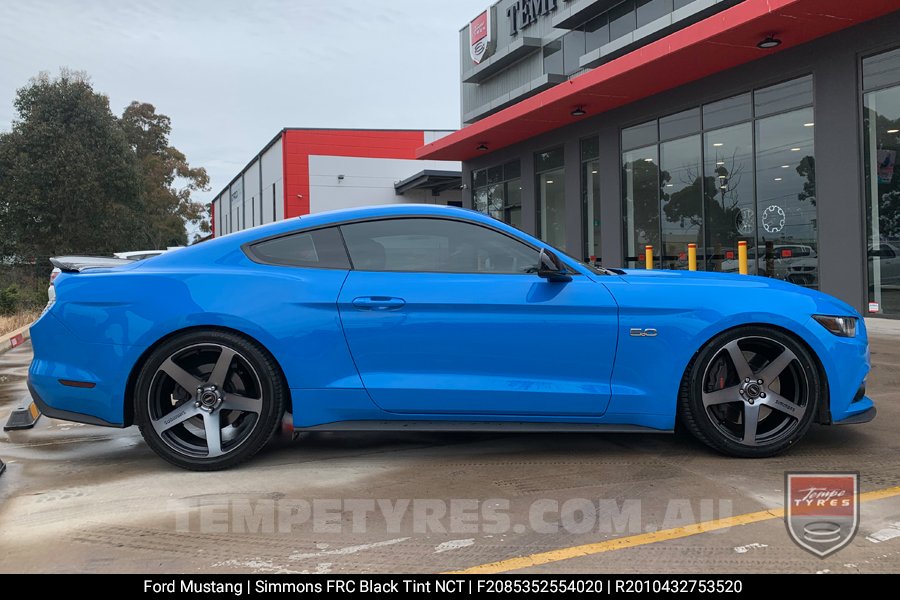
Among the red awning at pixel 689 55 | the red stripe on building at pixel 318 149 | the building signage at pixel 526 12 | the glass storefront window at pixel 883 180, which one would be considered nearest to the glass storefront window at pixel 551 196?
the red awning at pixel 689 55

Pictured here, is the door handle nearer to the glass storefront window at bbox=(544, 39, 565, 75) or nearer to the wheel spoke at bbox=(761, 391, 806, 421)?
the wheel spoke at bbox=(761, 391, 806, 421)

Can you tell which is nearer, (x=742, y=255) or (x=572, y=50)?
(x=742, y=255)

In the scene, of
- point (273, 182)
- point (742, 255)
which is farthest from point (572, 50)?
point (273, 182)

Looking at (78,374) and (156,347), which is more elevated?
(156,347)

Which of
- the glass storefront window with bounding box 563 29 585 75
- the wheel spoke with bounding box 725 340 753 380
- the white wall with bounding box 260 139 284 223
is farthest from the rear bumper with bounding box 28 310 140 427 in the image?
the white wall with bounding box 260 139 284 223

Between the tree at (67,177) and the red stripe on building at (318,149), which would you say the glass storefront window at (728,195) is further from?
the red stripe on building at (318,149)

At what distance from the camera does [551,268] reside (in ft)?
12.3

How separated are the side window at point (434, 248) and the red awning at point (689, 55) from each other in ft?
29.9

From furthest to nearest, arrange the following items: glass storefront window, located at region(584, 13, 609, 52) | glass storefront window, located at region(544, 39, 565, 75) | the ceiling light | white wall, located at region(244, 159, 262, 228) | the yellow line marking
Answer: white wall, located at region(244, 159, 262, 228), glass storefront window, located at region(544, 39, 565, 75), glass storefront window, located at region(584, 13, 609, 52), the ceiling light, the yellow line marking

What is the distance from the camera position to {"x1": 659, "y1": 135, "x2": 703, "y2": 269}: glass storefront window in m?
14.9

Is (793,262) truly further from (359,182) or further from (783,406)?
(359,182)

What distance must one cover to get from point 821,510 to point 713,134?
12622 mm

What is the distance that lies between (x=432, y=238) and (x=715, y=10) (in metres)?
12.7

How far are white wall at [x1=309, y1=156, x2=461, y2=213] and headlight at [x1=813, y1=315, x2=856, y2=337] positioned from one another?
3434 cm
